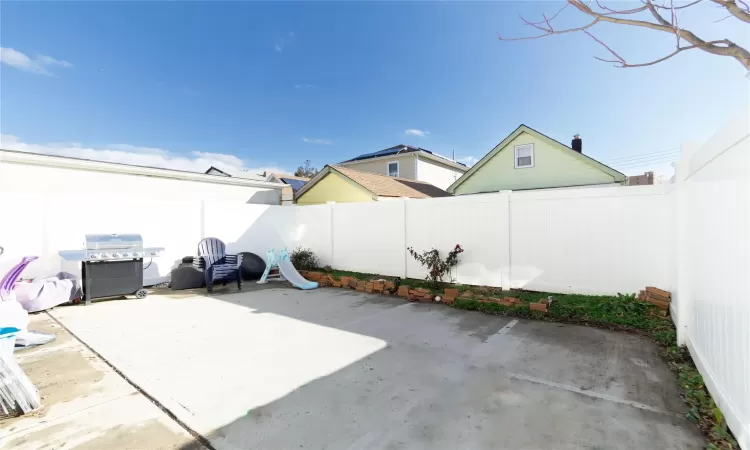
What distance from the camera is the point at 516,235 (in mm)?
6301

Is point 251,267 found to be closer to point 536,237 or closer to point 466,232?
point 466,232

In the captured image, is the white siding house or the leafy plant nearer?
the leafy plant

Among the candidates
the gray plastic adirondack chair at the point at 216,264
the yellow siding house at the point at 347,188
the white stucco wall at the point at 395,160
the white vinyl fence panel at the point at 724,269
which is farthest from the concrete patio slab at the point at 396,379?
the white stucco wall at the point at 395,160

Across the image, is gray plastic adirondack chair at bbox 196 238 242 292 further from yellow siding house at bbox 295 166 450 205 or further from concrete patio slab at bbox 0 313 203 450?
yellow siding house at bbox 295 166 450 205

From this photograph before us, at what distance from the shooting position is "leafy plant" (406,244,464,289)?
688cm

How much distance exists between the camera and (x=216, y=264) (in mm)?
7746

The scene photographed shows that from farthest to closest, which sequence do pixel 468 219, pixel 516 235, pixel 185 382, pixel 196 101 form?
pixel 196 101 < pixel 468 219 < pixel 516 235 < pixel 185 382

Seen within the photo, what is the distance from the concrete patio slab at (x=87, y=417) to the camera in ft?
7.23

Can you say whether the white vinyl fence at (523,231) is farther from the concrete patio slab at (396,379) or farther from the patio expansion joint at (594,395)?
the concrete patio slab at (396,379)

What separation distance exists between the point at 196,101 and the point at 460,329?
628 inches

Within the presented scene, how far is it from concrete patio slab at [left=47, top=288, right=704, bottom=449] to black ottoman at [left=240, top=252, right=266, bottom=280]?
11.3 ft

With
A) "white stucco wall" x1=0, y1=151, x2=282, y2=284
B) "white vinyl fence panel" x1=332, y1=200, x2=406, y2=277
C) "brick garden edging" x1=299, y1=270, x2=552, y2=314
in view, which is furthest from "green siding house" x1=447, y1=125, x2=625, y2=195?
"white stucco wall" x1=0, y1=151, x2=282, y2=284

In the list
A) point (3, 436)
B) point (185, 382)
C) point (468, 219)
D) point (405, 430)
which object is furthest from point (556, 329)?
point (3, 436)

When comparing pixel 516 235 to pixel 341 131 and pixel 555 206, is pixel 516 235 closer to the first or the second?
pixel 555 206
